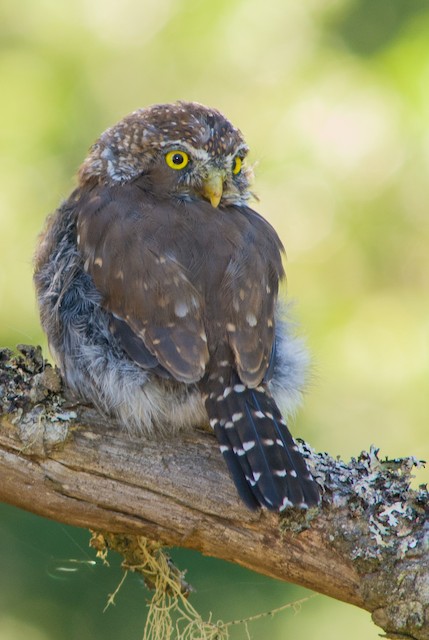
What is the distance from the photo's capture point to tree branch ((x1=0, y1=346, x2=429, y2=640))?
113 inches

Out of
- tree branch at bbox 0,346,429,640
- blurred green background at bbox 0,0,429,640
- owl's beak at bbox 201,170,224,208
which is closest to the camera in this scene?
tree branch at bbox 0,346,429,640

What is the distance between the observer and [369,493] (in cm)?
300

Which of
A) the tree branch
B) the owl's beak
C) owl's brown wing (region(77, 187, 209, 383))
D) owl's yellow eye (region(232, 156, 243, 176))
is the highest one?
owl's yellow eye (region(232, 156, 243, 176))

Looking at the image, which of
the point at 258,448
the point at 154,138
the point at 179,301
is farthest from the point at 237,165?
the point at 258,448

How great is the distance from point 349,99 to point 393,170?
1.02ft

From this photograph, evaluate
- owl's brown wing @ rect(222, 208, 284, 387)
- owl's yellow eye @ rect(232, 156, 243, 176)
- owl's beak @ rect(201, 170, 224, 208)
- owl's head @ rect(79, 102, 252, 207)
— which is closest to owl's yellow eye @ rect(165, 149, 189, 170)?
owl's head @ rect(79, 102, 252, 207)

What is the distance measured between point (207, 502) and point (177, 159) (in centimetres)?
130

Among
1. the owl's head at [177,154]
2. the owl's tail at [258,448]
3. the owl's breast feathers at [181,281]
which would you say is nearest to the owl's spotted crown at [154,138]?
the owl's head at [177,154]

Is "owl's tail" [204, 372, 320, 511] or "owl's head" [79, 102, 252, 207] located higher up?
"owl's head" [79, 102, 252, 207]

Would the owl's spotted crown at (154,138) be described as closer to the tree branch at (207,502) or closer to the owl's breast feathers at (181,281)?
the owl's breast feathers at (181,281)

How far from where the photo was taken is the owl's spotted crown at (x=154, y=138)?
12.0ft

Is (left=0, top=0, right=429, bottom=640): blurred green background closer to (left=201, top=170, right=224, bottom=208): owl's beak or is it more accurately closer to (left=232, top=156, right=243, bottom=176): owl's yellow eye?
(left=232, top=156, right=243, bottom=176): owl's yellow eye

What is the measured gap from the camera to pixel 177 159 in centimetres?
364

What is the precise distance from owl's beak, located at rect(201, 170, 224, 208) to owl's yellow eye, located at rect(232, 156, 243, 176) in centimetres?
11
